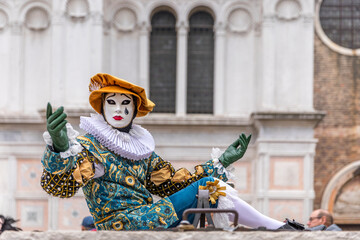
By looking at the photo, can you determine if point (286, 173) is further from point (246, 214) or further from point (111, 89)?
point (246, 214)

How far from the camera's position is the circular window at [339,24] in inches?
715

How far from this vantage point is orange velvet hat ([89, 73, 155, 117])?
6.01m

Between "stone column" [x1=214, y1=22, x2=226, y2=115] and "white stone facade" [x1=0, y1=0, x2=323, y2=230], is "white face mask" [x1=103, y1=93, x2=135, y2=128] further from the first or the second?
"stone column" [x1=214, y1=22, x2=226, y2=115]

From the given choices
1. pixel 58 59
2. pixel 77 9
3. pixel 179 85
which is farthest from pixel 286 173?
pixel 77 9

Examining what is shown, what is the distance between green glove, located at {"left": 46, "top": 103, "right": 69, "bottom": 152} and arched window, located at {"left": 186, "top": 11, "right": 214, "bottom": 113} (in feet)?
42.2

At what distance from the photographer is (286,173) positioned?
56.5ft

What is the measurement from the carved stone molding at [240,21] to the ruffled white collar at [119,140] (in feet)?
39.7

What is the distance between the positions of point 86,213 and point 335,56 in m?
5.70

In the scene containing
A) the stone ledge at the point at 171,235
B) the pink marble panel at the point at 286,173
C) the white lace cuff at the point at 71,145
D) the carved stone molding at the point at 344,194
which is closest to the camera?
the stone ledge at the point at 171,235

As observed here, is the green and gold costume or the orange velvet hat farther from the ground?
the orange velvet hat

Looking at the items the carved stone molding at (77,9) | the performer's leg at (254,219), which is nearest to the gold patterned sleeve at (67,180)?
the performer's leg at (254,219)

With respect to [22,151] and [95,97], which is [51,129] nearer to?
[95,97]

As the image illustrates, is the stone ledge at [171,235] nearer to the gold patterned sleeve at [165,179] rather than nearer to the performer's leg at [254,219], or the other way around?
the performer's leg at [254,219]

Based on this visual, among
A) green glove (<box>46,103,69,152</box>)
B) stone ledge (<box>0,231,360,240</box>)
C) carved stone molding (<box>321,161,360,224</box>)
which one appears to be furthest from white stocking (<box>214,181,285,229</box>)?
carved stone molding (<box>321,161,360,224</box>)
